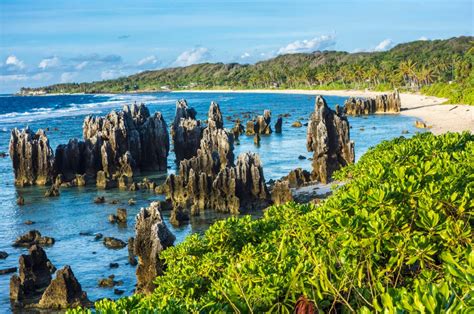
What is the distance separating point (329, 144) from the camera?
51219 mm

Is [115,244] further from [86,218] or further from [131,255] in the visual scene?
[86,218]

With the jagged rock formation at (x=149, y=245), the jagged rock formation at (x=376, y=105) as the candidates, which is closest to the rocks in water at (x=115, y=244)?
the jagged rock formation at (x=149, y=245)

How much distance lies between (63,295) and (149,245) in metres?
4.67

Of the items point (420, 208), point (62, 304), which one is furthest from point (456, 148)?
point (62, 304)

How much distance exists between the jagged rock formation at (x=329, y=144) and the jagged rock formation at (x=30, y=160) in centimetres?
2569

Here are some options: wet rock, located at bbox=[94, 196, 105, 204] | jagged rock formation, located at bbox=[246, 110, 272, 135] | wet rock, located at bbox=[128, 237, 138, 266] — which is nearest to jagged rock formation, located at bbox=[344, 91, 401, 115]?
jagged rock formation, located at bbox=[246, 110, 272, 135]

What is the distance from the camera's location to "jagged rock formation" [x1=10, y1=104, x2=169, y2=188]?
2223 inches

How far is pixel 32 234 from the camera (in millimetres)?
37031

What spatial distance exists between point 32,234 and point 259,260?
93.5 ft

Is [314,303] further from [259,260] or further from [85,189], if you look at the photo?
[85,189]

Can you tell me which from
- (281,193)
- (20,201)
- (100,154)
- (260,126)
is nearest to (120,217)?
(281,193)

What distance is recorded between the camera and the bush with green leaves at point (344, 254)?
9.74 meters

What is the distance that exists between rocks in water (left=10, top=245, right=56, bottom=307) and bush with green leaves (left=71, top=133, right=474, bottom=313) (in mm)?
15585

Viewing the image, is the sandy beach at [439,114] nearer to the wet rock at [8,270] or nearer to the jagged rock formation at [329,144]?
the jagged rock formation at [329,144]
